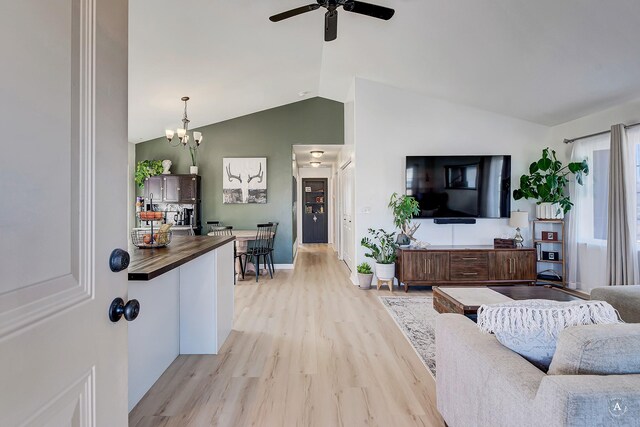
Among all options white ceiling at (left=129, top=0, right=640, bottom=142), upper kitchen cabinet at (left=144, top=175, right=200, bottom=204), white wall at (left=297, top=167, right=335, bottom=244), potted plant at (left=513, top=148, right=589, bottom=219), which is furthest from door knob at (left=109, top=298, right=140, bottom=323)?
white wall at (left=297, top=167, right=335, bottom=244)

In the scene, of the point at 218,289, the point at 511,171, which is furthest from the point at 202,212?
the point at 511,171

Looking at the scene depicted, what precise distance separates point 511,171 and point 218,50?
448 centimetres

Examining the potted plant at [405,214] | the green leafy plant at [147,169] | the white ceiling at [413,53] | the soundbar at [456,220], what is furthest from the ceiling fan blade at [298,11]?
the green leafy plant at [147,169]

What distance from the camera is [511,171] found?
16.1 ft

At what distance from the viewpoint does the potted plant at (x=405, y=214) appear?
4.55 metres

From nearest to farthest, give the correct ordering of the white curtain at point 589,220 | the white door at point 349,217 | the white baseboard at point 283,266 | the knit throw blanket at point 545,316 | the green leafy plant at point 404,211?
the knit throw blanket at point 545,316, the white curtain at point 589,220, the green leafy plant at point 404,211, the white door at point 349,217, the white baseboard at point 283,266

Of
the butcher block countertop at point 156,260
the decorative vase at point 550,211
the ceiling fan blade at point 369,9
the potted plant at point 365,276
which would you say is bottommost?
the potted plant at point 365,276

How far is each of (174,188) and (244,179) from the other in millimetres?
1313

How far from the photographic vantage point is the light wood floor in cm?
184

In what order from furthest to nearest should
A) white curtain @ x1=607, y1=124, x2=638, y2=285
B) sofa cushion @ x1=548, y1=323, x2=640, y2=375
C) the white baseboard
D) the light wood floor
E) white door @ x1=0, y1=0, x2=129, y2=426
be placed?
1. the white baseboard
2. white curtain @ x1=607, y1=124, x2=638, y2=285
3. the light wood floor
4. sofa cushion @ x1=548, y1=323, x2=640, y2=375
5. white door @ x1=0, y1=0, x2=129, y2=426

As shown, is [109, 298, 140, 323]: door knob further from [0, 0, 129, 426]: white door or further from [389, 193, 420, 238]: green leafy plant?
[389, 193, 420, 238]: green leafy plant

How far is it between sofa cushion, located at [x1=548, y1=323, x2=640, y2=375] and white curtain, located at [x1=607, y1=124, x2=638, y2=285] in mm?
3595

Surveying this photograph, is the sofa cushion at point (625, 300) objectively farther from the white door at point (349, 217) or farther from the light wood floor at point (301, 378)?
the white door at point (349, 217)

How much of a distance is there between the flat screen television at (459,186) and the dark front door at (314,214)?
5863mm
